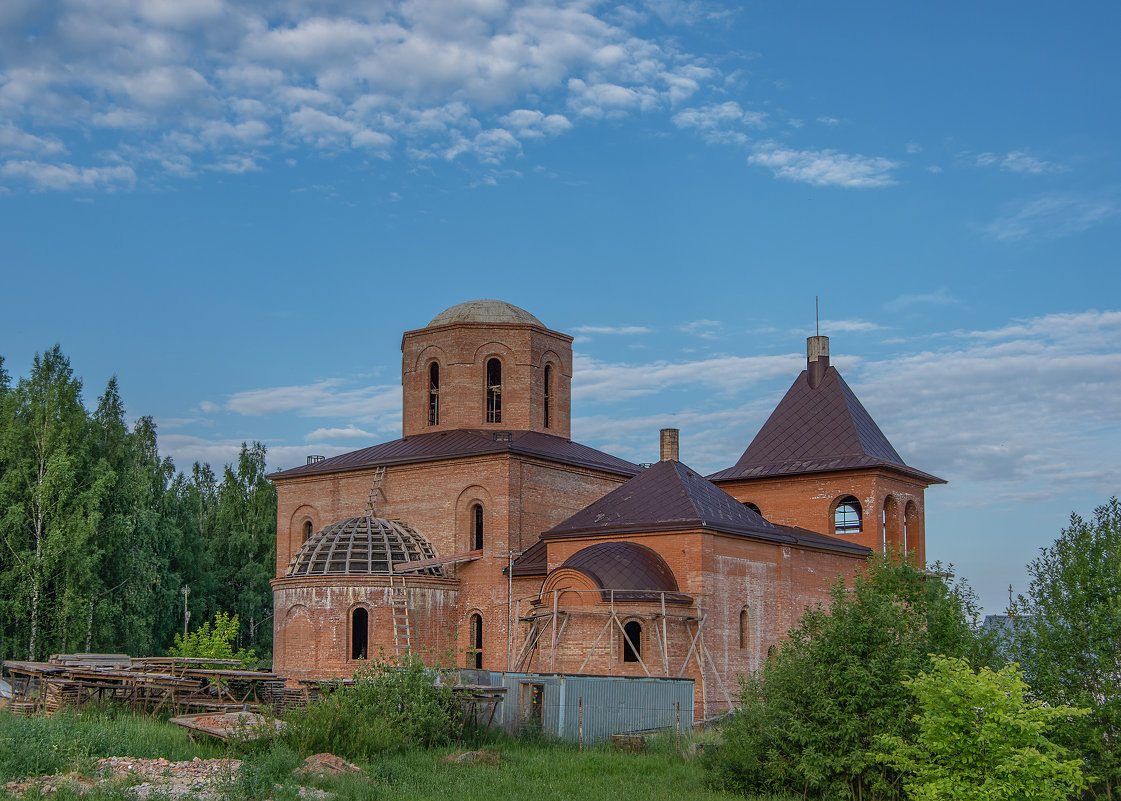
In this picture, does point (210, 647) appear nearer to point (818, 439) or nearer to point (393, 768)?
point (818, 439)

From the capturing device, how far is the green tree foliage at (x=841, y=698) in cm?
1572

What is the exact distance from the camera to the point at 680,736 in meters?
19.2

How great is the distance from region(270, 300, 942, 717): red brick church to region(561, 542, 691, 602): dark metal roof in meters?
0.04

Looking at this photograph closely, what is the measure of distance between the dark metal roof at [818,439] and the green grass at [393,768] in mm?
13637

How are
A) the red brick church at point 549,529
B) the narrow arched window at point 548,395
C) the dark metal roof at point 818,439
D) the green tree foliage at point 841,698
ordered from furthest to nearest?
the narrow arched window at point 548,395, the dark metal roof at point 818,439, the red brick church at point 549,529, the green tree foliage at point 841,698

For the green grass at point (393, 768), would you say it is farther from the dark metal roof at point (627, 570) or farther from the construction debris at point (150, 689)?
the dark metal roof at point (627, 570)

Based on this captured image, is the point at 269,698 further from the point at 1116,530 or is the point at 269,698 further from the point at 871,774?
the point at 1116,530

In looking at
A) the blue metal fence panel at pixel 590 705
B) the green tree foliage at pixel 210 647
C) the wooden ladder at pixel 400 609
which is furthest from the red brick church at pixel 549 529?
the green tree foliage at pixel 210 647

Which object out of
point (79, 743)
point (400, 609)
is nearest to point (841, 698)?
point (79, 743)

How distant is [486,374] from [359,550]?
22.0 ft

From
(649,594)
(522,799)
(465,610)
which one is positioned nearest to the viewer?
(522,799)

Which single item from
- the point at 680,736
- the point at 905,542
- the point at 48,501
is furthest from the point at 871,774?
the point at 48,501

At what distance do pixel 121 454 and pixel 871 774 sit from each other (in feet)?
88.2

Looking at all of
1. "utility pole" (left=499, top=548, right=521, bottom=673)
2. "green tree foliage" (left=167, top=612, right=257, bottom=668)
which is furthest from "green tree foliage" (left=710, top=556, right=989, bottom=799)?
"green tree foliage" (left=167, top=612, right=257, bottom=668)
